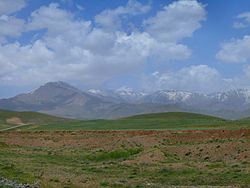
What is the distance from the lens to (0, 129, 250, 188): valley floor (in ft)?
143

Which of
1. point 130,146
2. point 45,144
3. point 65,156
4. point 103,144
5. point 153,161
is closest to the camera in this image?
point 153,161

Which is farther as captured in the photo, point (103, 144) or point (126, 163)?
point (103, 144)

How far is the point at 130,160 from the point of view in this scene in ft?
200

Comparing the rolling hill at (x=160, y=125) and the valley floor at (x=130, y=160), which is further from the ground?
the rolling hill at (x=160, y=125)

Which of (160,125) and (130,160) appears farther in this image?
(160,125)

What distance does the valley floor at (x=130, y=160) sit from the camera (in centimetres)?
4359

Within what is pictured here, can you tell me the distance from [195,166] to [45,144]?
41392mm

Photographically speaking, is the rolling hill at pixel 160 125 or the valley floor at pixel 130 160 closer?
the valley floor at pixel 130 160

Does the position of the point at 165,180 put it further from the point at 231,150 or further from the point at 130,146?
the point at 130,146

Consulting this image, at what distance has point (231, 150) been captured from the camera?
62.1 meters

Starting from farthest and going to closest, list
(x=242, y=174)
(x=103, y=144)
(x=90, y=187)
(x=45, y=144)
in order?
(x=45, y=144) → (x=103, y=144) → (x=242, y=174) → (x=90, y=187)

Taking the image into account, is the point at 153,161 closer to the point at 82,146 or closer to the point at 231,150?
the point at 231,150

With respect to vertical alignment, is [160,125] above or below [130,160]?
above

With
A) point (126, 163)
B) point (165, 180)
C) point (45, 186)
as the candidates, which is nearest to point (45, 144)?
point (126, 163)
